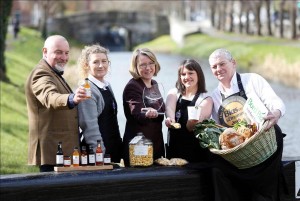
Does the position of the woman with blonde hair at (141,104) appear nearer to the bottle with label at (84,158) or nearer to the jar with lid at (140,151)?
the jar with lid at (140,151)

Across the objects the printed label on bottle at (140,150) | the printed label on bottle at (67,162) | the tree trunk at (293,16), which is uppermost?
the tree trunk at (293,16)

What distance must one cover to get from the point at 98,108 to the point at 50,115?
0.52m

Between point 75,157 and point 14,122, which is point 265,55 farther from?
point 75,157

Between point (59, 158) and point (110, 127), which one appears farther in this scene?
point (110, 127)

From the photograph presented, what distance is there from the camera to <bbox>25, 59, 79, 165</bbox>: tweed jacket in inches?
312

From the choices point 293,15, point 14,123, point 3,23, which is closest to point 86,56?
point 14,123

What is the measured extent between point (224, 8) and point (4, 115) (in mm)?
57122

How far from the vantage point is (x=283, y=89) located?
105ft

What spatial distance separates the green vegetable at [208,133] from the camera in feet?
26.6

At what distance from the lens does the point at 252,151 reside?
7.88m

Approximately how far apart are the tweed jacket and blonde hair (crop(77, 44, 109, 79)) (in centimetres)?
39

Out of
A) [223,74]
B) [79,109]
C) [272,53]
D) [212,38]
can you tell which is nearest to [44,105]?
[79,109]

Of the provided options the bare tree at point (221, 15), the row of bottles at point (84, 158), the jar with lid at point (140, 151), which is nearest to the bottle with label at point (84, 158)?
the row of bottles at point (84, 158)

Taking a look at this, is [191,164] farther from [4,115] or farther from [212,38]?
[212,38]
